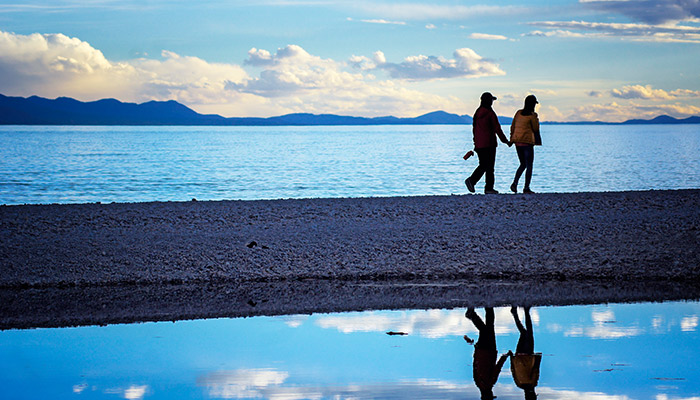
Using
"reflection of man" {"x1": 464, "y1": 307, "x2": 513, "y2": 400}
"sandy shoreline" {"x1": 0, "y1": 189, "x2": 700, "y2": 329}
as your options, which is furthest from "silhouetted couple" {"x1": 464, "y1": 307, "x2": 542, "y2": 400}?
"sandy shoreline" {"x1": 0, "y1": 189, "x2": 700, "y2": 329}

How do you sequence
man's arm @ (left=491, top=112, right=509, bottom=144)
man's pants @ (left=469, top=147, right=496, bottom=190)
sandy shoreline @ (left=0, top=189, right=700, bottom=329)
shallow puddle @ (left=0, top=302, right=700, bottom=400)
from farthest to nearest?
man's pants @ (left=469, top=147, right=496, bottom=190)
man's arm @ (left=491, top=112, right=509, bottom=144)
sandy shoreline @ (left=0, top=189, right=700, bottom=329)
shallow puddle @ (left=0, top=302, right=700, bottom=400)

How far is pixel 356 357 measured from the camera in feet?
17.8

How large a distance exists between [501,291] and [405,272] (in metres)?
1.34

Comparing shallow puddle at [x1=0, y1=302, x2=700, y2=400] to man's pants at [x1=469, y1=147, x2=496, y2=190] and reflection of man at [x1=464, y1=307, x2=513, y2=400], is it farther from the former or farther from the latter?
man's pants at [x1=469, y1=147, x2=496, y2=190]

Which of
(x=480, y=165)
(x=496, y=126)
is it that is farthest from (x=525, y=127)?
(x=480, y=165)

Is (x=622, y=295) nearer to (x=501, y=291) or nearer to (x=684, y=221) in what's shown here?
(x=501, y=291)

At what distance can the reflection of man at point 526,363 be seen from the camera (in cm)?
470

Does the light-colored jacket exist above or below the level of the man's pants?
above

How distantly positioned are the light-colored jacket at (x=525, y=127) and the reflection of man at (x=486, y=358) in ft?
26.1

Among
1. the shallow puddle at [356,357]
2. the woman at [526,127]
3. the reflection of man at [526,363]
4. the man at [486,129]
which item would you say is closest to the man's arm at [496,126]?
the man at [486,129]

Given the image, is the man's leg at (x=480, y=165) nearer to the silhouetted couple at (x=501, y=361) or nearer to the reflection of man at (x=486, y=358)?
the reflection of man at (x=486, y=358)

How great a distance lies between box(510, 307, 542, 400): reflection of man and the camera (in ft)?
15.4

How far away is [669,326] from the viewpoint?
20.7ft

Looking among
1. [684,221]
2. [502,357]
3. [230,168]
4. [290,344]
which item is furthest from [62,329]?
[230,168]
